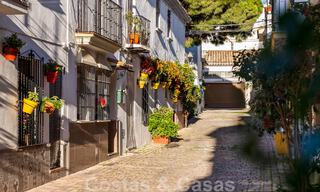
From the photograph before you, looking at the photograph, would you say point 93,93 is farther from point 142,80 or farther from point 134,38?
point 142,80

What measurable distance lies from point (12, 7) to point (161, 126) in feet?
34.7

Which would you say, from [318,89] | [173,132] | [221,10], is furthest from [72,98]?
[221,10]

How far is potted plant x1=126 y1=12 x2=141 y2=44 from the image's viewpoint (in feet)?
48.8

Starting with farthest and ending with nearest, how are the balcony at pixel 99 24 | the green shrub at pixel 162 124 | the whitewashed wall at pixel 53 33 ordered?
the green shrub at pixel 162 124
the balcony at pixel 99 24
the whitewashed wall at pixel 53 33

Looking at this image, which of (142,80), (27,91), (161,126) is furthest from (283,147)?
(161,126)

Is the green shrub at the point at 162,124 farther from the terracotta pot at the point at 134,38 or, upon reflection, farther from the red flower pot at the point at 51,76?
the red flower pot at the point at 51,76

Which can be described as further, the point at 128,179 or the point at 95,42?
the point at 95,42

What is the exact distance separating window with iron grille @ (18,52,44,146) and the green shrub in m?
8.35

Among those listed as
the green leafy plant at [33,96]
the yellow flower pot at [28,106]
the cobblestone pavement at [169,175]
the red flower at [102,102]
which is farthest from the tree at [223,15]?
the yellow flower pot at [28,106]

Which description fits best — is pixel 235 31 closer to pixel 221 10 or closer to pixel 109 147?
pixel 221 10

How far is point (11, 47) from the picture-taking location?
754cm

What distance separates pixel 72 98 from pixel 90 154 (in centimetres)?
175

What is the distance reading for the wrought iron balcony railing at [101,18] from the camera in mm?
11094

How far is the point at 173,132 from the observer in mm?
17109
